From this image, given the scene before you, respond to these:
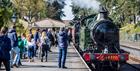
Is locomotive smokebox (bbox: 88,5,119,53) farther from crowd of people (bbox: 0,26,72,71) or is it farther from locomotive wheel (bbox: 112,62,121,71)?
crowd of people (bbox: 0,26,72,71)

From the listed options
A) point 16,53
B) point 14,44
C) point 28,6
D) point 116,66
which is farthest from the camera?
point 28,6

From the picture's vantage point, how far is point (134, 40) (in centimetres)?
7312

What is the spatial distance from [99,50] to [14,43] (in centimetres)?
454

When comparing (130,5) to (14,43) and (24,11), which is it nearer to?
(24,11)

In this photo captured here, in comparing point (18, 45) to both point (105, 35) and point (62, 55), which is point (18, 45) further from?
point (105, 35)

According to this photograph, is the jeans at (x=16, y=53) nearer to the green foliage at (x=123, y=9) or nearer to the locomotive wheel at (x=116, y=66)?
the locomotive wheel at (x=116, y=66)

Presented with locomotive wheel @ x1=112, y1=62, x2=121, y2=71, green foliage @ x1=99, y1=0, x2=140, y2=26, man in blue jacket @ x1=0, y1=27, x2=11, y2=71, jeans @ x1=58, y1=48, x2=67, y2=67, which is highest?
green foliage @ x1=99, y1=0, x2=140, y2=26

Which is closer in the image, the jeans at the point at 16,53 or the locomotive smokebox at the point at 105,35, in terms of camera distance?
the jeans at the point at 16,53

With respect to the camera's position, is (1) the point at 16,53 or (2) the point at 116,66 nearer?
(1) the point at 16,53

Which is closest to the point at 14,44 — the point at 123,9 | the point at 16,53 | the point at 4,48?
the point at 16,53

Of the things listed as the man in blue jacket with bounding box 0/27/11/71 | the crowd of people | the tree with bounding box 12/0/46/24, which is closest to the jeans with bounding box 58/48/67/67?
the crowd of people

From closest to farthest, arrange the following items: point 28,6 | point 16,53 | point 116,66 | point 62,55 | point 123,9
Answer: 1. point 16,53
2. point 62,55
3. point 116,66
4. point 28,6
5. point 123,9

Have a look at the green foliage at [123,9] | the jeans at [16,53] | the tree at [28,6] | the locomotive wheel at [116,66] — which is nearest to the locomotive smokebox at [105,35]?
the locomotive wheel at [116,66]

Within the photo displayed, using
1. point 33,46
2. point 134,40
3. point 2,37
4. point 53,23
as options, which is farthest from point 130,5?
point 2,37
